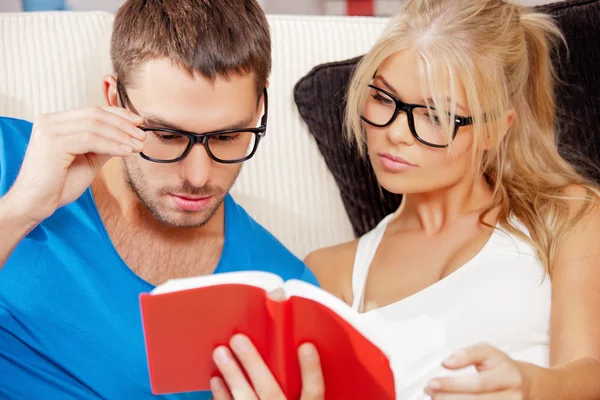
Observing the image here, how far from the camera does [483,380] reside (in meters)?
1.02

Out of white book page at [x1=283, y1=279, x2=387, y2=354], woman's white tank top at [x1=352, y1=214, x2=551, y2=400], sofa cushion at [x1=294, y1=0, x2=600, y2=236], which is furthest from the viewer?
sofa cushion at [x1=294, y1=0, x2=600, y2=236]

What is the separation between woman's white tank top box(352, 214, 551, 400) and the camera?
148 centimetres

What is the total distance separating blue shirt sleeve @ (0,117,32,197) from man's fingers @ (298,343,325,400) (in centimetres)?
66

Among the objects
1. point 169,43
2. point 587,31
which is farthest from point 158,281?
point 587,31

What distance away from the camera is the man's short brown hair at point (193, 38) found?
129cm

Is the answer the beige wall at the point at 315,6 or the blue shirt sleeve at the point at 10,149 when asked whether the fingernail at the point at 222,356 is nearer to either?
the blue shirt sleeve at the point at 10,149

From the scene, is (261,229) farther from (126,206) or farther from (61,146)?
(61,146)

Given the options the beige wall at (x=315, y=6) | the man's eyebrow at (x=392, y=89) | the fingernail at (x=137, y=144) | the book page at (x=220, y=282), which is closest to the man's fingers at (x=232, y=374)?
the book page at (x=220, y=282)

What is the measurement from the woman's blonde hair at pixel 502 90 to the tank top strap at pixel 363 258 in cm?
20

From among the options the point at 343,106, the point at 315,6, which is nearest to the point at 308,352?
the point at 343,106

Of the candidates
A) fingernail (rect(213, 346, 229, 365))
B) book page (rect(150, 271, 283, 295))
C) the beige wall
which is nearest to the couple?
fingernail (rect(213, 346, 229, 365))

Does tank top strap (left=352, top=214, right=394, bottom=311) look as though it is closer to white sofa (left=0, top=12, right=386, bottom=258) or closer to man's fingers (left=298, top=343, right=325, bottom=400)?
white sofa (left=0, top=12, right=386, bottom=258)

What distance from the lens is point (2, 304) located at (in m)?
1.33

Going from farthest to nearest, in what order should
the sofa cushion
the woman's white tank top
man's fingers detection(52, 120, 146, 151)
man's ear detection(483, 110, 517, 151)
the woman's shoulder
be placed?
the sofa cushion, the woman's shoulder, man's ear detection(483, 110, 517, 151), the woman's white tank top, man's fingers detection(52, 120, 146, 151)
